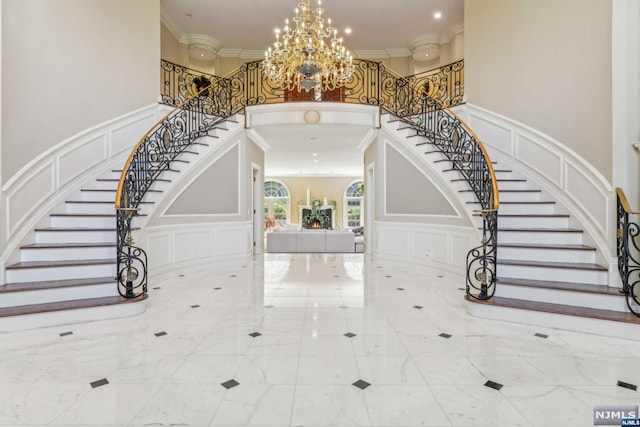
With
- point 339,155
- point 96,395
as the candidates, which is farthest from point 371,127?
point 96,395

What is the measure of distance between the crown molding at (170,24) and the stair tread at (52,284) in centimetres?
696

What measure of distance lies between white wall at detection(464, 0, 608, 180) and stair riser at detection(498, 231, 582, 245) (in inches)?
33.2

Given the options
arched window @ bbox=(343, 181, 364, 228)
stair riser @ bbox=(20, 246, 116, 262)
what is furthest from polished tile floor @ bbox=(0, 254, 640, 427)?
arched window @ bbox=(343, 181, 364, 228)

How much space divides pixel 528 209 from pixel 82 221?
252 inches

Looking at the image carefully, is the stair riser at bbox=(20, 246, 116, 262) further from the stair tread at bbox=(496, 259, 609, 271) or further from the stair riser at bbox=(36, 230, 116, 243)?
the stair tread at bbox=(496, 259, 609, 271)

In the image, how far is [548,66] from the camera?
→ 4887 millimetres

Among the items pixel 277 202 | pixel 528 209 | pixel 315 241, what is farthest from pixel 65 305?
pixel 277 202

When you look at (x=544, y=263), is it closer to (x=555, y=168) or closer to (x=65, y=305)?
(x=555, y=168)

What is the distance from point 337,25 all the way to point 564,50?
563cm

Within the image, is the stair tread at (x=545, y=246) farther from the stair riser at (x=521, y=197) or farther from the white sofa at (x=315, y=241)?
the white sofa at (x=315, y=241)

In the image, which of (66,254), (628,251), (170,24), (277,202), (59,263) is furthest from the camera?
(277,202)

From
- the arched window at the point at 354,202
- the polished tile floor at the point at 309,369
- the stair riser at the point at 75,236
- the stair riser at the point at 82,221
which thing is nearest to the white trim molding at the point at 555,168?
the polished tile floor at the point at 309,369

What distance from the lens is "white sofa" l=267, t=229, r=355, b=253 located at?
29.7 feet

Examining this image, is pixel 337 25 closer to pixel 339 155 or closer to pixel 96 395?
pixel 339 155
